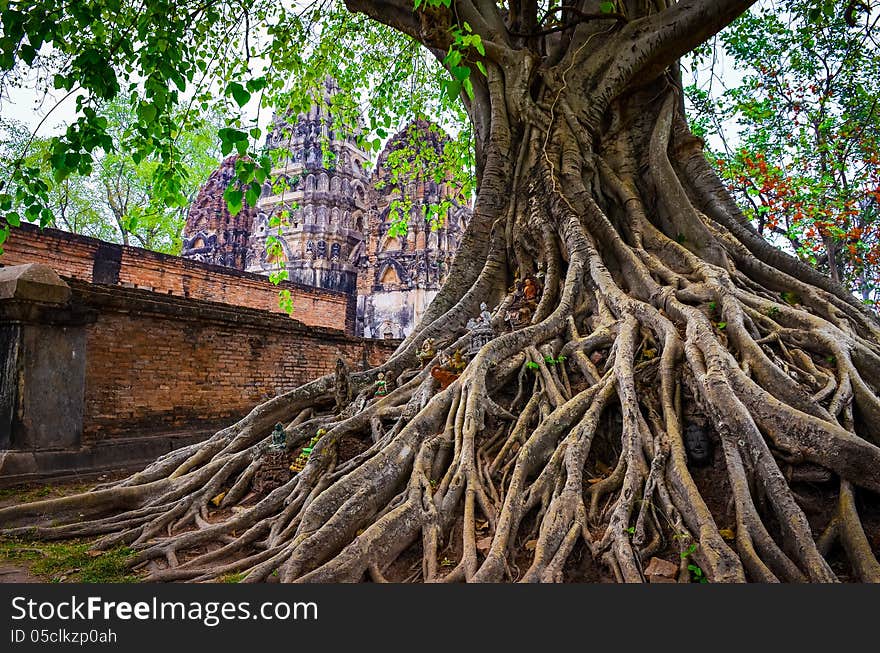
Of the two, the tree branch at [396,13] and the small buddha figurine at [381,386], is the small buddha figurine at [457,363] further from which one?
the tree branch at [396,13]

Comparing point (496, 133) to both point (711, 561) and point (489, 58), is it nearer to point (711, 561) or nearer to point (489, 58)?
point (489, 58)

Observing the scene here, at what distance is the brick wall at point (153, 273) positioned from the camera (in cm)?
950

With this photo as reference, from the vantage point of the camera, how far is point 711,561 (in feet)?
7.13

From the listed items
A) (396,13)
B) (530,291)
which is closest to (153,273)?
(396,13)

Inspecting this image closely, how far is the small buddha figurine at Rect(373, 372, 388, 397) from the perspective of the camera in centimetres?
426

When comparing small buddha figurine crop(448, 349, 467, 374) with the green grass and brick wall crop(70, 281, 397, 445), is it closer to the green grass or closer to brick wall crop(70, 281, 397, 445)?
the green grass

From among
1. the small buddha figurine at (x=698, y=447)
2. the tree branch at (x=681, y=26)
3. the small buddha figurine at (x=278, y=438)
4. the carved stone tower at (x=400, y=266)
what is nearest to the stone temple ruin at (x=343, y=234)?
the carved stone tower at (x=400, y=266)

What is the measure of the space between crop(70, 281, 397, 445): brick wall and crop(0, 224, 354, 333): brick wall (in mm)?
3488

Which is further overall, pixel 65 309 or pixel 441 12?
pixel 65 309

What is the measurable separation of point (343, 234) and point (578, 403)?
71.6ft

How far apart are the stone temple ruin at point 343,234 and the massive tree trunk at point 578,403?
14.7 meters

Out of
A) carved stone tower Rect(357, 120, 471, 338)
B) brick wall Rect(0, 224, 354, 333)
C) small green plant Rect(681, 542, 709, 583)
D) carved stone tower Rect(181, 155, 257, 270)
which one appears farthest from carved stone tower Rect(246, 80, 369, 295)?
small green plant Rect(681, 542, 709, 583)

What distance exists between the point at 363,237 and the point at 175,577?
2280 centimetres

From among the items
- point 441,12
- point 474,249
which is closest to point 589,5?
point 441,12
